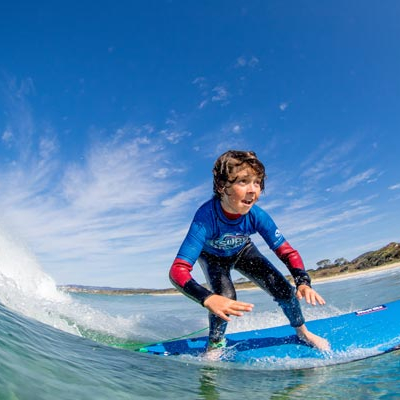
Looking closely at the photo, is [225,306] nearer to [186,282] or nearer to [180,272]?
[186,282]

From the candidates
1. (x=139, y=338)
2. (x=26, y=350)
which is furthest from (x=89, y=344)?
(x=139, y=338)

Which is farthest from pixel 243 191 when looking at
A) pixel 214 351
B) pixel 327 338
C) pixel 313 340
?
pixel 327 338

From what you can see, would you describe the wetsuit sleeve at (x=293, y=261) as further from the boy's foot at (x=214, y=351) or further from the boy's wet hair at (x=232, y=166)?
the boy's foot at (x=214, y=351)

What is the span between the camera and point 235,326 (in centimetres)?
662

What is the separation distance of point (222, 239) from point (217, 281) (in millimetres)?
527

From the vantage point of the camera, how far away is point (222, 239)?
395 cm

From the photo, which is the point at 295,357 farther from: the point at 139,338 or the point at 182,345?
the point at 139,338

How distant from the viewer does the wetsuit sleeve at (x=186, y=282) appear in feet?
9.89

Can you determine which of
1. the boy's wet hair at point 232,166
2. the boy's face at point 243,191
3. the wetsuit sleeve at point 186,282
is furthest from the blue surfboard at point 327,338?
the boy's wet hair at point 232,166

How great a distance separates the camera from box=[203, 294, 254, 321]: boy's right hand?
252 centimetres

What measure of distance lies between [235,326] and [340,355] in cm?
326

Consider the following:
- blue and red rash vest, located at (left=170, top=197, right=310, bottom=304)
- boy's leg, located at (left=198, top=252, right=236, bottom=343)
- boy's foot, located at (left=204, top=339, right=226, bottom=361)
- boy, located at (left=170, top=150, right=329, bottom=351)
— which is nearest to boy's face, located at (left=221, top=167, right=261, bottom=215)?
boy, located at (left=170, top=150, right=329, bottom=351)

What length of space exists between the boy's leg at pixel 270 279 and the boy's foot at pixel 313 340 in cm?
13

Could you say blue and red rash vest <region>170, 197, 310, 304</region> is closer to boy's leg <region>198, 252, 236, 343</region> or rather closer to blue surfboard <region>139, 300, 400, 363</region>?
boy's leg <region>198, 252, 236, 343</region>
